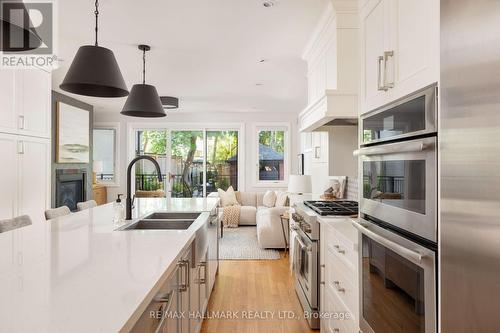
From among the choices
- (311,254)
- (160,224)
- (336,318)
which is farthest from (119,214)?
(336,318)

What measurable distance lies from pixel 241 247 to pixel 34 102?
3.39 meters

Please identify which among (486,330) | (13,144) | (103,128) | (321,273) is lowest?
(321,273)

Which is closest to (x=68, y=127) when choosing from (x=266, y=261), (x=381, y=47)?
(x=266, y=261)

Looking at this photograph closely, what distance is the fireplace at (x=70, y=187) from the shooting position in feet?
19.3

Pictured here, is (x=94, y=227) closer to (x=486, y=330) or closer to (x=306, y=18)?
(x=486, y=330)

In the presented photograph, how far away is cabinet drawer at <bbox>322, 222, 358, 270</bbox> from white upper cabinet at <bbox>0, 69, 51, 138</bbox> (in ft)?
10.4

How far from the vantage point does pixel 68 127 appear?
19.8 feet

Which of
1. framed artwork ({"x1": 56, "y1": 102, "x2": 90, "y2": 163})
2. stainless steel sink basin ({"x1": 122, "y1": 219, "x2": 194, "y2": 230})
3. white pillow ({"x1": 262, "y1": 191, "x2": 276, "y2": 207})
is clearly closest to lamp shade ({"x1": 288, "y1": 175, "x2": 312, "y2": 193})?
stainless steel sink basin ({"x1": 122, "y1": 219, "x2": 194, "y2": 230})

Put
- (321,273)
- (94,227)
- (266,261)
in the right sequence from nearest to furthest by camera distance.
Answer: (94,227) < (321,273) < (266,261)

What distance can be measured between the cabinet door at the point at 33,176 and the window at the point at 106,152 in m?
4.03

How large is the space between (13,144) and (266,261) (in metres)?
3.27

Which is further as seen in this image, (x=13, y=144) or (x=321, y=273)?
(x=13, y=144)

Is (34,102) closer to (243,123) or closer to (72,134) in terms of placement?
(72,134)

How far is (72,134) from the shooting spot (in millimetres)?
6191
